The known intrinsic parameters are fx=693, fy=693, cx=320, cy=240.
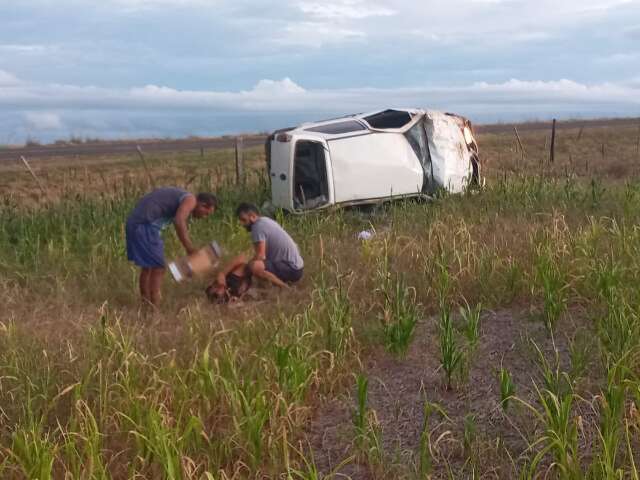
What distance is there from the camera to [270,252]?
268 inches

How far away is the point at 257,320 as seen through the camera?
520 centimetres

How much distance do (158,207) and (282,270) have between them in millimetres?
1334

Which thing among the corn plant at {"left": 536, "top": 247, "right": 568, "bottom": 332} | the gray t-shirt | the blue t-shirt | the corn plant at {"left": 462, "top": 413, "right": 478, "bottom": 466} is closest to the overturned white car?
the gray t-shirt

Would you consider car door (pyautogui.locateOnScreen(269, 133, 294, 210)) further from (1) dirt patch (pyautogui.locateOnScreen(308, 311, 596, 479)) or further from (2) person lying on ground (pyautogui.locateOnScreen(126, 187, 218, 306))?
(1) dirt patch (pyautogui.locateOnScreen(308, 311, 596, 479))

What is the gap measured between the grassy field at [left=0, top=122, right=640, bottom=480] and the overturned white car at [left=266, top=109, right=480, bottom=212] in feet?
9.26

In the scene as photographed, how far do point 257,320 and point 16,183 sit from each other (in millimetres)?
15475

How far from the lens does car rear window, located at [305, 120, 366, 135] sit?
10742 millimetres

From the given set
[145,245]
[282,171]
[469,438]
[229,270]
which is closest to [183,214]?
[145,245]

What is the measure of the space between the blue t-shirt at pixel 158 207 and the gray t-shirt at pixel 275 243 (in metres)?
0.79

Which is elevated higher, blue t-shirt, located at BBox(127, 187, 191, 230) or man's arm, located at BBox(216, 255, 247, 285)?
blue t-shirt, located at BBox(127, 187, 191, 230)

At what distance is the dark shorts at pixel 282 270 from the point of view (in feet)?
22.2

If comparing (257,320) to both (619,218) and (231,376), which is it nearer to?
(231,376)

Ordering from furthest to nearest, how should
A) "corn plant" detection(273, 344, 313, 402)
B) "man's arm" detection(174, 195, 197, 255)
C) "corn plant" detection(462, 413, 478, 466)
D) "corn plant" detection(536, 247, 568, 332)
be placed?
1. "man's arm" detection(174, 195, 197, 255)
2. "corn plant" detection(536, 247, 568, 332)
3. "corn plant" detection(273, 344, 313, 402)
4. "corn plant" detection(462, 413, 478, 466)

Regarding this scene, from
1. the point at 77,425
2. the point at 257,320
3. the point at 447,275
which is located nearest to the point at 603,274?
the point at 447,275
